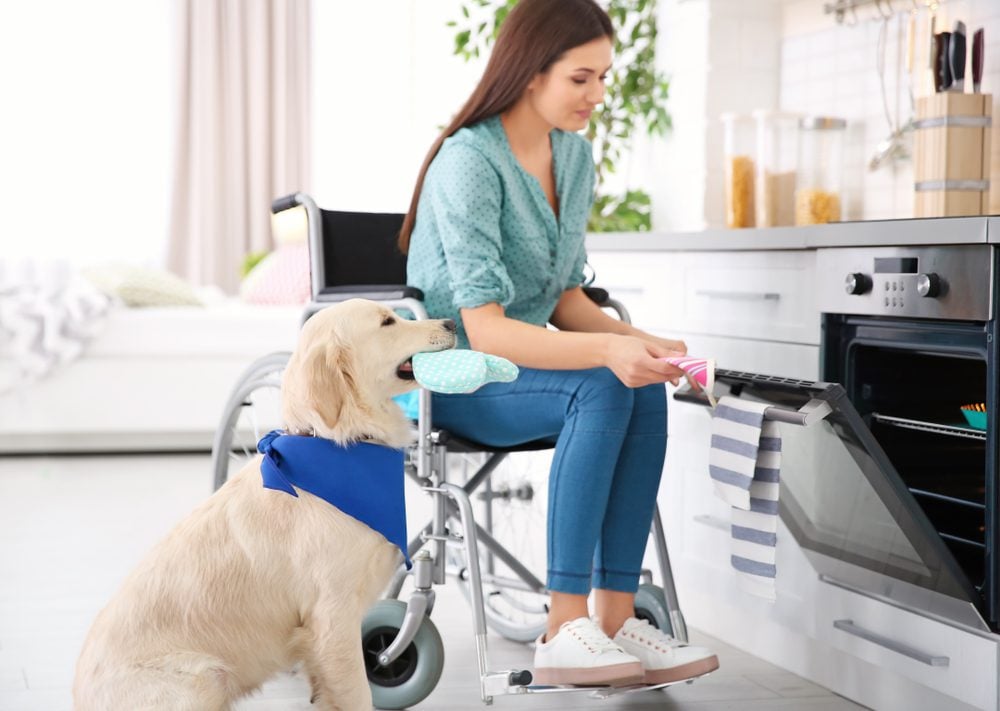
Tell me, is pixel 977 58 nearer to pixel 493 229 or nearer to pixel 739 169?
pixel 739 169

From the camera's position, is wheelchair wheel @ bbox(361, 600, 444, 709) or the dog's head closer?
the dog's head

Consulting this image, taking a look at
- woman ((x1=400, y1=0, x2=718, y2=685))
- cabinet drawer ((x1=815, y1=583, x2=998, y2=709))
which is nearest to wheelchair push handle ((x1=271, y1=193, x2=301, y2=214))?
woman ((x1=400, y1=0, x2=718, y2=685))

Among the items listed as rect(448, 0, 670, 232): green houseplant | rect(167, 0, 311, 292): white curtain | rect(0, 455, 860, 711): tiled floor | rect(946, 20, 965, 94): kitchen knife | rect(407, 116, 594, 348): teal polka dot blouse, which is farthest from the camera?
rect(167, 0, 311, 292): white curtain

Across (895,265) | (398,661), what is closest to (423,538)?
(398,661)

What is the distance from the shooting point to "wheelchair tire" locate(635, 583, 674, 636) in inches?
88.2

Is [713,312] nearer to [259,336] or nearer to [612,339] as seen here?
[612,339]

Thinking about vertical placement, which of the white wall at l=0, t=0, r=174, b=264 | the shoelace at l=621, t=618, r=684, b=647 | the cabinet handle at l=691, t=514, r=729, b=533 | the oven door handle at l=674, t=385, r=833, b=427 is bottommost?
the shoelace at l=621, t=618, r=684, b=647

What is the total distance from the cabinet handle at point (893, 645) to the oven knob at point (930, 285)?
0.61 metres

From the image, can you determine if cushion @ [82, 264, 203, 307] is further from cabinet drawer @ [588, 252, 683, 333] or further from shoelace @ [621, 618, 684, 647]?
shoelace @ [621, 618, 684, 647]

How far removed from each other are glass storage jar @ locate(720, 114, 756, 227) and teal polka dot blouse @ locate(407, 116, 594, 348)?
0.95 metres

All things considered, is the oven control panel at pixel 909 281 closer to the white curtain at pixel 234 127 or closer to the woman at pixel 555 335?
the woman at pixel 555 335

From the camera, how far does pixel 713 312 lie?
2629 millimetres

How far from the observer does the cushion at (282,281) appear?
18.6ft

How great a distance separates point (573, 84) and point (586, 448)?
2.24 feet
